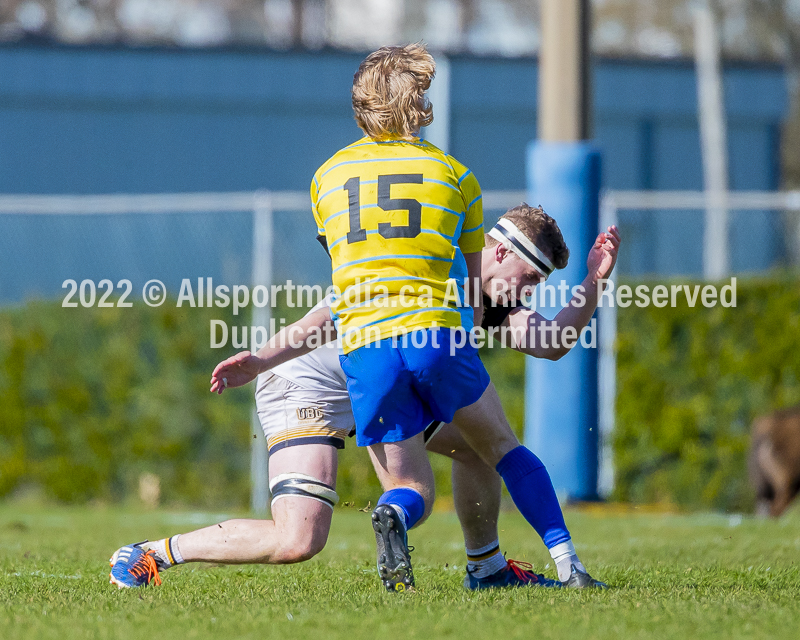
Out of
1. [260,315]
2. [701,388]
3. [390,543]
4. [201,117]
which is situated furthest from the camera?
[201,117]

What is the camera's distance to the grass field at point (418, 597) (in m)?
3.11

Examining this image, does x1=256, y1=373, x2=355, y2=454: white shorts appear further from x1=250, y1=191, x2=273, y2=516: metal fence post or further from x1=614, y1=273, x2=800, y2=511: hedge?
x1=614, y1=273, x2=800, y2=511: hedge

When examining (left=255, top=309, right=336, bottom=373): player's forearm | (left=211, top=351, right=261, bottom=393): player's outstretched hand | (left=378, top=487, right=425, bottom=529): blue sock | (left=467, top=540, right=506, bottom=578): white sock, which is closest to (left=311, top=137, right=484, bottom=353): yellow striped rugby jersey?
(left=255, top=309, right=336, bottom=373): player's forearm

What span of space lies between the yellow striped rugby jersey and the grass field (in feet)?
3.01

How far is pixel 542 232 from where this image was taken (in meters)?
4.14

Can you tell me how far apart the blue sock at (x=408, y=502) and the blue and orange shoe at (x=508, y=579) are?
2.28 ft

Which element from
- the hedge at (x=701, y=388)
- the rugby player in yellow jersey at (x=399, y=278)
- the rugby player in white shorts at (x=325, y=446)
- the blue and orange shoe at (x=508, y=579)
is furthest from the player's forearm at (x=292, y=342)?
the hedge at (x=701, y=388)

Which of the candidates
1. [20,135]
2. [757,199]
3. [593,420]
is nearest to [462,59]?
[20,135]

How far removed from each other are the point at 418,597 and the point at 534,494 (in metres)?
0.60

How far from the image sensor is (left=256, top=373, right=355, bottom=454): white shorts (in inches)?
162

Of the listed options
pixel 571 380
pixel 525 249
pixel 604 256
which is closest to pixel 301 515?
pixel 525 249

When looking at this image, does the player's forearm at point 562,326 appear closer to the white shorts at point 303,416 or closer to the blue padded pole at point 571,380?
the white shorts at point 303,416

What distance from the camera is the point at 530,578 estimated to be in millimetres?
4234

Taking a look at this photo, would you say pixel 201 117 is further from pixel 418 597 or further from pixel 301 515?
pixel 418 597
